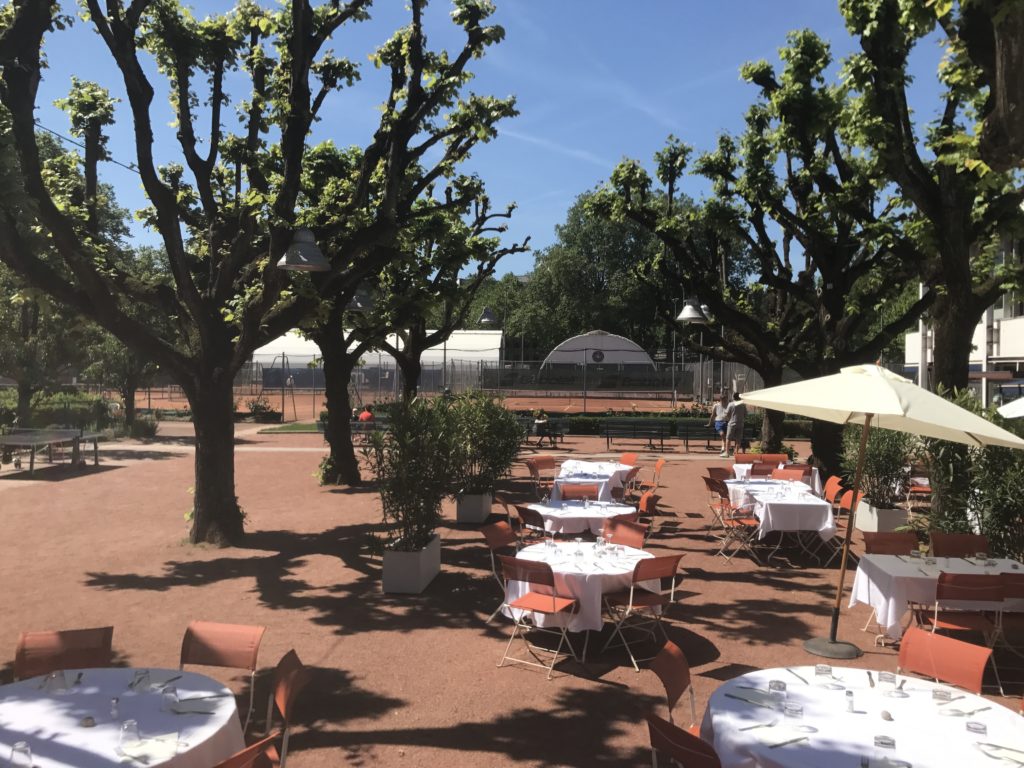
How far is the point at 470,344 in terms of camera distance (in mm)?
48781

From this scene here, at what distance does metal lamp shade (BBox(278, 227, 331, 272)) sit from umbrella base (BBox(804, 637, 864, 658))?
6.32 m

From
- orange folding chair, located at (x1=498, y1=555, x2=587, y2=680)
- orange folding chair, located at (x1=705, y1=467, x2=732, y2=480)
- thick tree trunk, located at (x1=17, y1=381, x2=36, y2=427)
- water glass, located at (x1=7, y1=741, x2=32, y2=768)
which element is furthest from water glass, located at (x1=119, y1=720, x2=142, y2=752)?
thick tree trunk, located at (x1=17, y1=381, x2=36, y2=427)

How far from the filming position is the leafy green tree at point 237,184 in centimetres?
897

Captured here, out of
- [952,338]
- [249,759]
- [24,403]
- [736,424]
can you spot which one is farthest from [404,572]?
[24,403]

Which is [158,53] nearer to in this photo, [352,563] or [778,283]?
[352,563]

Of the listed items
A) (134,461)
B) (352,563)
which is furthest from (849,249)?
(134,461)

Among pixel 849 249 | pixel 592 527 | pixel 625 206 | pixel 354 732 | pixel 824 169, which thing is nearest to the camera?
pixel 354 732

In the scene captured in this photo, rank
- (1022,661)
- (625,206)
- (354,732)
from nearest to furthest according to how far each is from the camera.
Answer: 1. (354,732)
2. (1022,661)
3. (625,206)

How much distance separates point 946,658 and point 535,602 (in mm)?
3053

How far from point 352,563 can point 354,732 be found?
470cm

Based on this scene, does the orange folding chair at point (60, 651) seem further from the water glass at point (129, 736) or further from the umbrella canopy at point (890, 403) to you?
the umbrella canopy at point (890, 403)

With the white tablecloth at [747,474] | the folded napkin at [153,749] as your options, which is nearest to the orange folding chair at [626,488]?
the white tablecloth at [747,474]

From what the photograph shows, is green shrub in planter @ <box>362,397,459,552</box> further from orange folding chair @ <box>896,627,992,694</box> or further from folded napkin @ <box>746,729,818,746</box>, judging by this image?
folded napkin @ <box>746,729,818,746</box>

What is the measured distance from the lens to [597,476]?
12.5 meters
